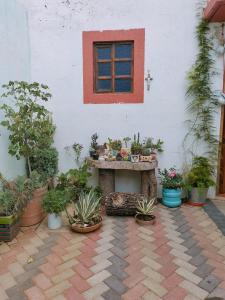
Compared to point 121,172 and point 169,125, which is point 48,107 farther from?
point 169,125

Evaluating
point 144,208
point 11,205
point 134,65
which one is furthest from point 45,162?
point 134,65

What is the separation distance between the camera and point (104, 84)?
14.3 ft

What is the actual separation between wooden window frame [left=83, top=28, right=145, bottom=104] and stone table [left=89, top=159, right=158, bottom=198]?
3.60 ft

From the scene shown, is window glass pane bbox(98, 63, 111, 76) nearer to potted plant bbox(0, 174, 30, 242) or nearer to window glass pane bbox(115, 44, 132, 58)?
window glass pane bbox(115, 44, 132, 58)

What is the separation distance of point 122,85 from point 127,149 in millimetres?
1162

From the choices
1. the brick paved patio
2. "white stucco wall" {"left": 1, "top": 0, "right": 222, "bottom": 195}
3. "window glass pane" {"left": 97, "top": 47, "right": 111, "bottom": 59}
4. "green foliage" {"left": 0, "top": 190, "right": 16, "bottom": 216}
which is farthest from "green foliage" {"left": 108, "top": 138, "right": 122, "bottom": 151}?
"green foliage" {"left": 0, "top": 190, "right": 16, "bottom": 216}

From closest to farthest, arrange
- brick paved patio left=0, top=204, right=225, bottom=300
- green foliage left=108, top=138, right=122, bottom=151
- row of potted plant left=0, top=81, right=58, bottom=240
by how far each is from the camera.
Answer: brick paved patio left=0, top=204, right=225, bottom=300
row of potted plant left=0, top=81, right=58, bottom=240
green foliage left=108, top=138, right=122, bottom=151

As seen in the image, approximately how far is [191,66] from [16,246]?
3689 millimetres

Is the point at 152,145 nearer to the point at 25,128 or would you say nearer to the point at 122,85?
the point at 122,85

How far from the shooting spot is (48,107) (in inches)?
177

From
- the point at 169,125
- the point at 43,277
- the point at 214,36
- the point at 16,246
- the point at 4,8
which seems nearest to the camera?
the point at 43,277

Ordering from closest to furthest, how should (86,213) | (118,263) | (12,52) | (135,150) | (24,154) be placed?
1. (118,263)
2. (86,213)
3. (24,154)
4. (12,52)
5. (135,150)

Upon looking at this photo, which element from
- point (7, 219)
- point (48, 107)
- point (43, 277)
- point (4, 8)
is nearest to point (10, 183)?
point (7, 219)

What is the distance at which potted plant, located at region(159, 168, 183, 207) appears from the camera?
4.04 metres
